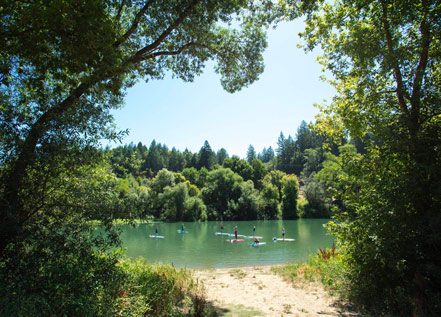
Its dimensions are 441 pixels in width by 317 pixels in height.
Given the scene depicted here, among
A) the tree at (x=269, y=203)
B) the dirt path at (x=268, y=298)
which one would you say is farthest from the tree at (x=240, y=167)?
the dirt path at (x=268, y=298)

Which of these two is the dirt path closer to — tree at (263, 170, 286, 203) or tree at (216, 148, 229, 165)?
tree at (263, 170, 286, 203)

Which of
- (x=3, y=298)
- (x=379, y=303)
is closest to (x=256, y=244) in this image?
(x=379, y=303)

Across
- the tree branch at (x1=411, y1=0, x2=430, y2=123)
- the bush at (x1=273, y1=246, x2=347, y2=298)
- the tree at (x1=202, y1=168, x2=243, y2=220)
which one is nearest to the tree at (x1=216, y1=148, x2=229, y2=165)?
the tree at (x1=202, y1=168, x2=243, y2=220)

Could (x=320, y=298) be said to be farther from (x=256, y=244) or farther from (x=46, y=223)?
(x=256, y=244)

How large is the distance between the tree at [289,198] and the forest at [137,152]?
64.0m

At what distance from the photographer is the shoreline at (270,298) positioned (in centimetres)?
784

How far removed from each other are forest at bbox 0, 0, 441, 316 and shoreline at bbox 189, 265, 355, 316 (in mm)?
807

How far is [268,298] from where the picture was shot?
9.39 m

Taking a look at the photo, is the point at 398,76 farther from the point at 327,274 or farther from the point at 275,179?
the point at 275,179

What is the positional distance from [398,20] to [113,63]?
6.21 m

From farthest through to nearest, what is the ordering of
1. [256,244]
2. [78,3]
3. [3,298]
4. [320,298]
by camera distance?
[256,244] → [320,298] → [78,3] → [3,298]

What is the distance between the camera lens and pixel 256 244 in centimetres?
2891

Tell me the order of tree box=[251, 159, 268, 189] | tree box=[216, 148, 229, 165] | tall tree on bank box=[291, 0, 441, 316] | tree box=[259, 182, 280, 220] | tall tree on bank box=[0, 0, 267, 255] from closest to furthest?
1. tall tree on bank box=[0, 0, 267, 255]
2. tall tree on bank box=[291, 0, 441, 316]
3. tree box=[259, 182, 280, 220]
4. tree box=[251, 159, 268, 189]
5. tree box=[216, 148, 229, 165]

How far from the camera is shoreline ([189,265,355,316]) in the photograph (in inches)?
309
